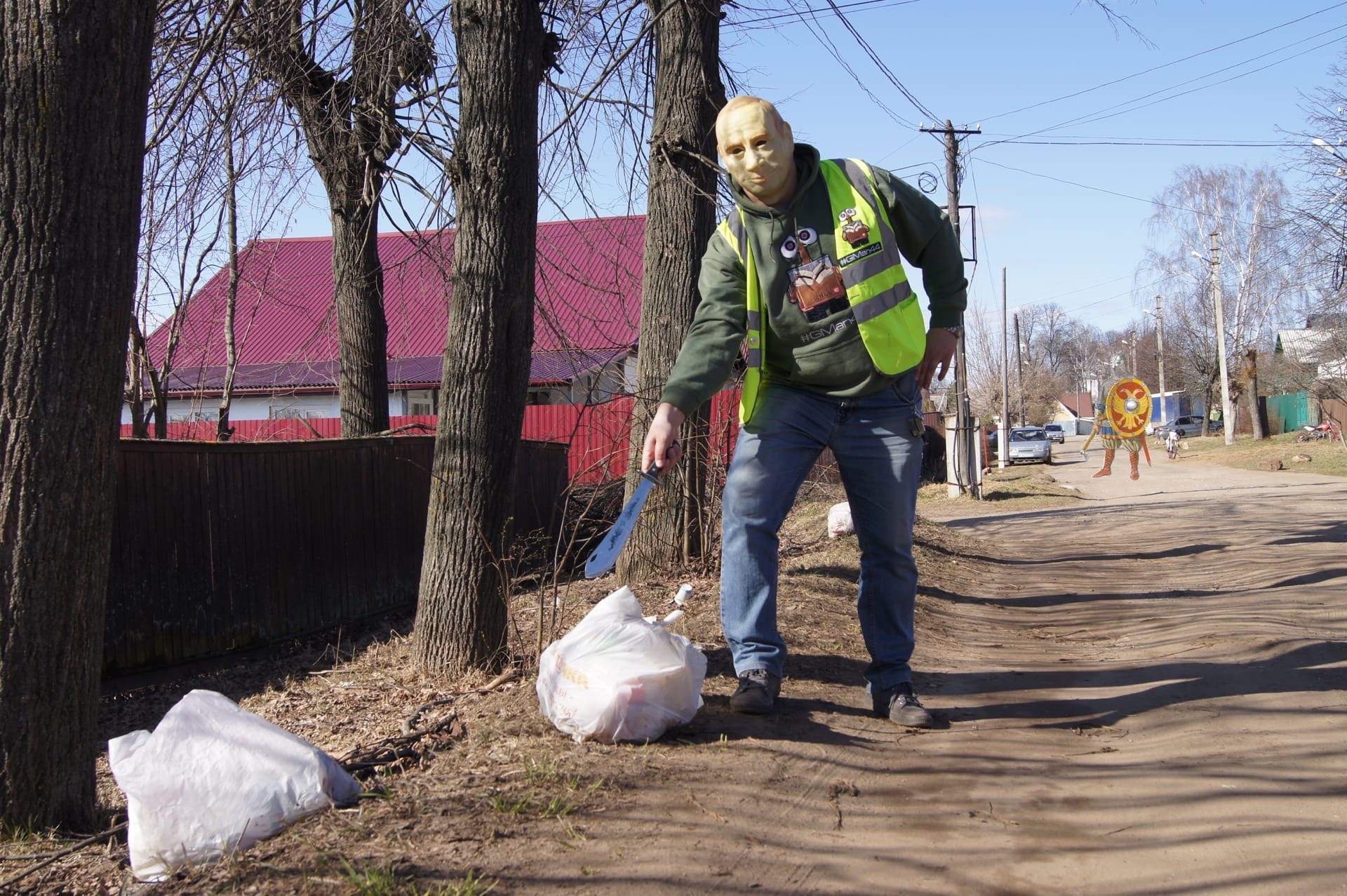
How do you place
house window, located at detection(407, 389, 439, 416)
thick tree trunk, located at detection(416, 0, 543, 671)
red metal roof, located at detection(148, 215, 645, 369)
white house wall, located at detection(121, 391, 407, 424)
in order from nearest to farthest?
thick tree trunk, located at detection(416, 0, 543, 671) → red metal roof, located at detection(148, 215, 645, 369) → white house wall, located at detection(121, 391, 407, 424) → house window, located at detection(407, 389, 439, 416)

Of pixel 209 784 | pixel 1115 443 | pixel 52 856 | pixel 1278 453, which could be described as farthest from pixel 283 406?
pixel 1278 453

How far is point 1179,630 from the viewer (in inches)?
213

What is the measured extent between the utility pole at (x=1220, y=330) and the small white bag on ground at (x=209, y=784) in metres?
47.4

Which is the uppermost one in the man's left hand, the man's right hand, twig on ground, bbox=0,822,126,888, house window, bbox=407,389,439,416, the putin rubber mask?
house window, bbox=407,389,439,416

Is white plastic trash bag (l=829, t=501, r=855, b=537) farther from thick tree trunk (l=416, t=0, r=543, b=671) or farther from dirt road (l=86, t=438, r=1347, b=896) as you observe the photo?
thick tree trunk (l=416, t=0, r=543, b=671)

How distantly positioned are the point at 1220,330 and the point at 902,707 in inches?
1821

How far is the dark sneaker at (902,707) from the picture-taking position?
141 inches

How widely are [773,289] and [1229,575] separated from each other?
5978 millimetres

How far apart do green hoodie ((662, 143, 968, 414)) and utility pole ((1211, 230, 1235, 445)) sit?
149 feet

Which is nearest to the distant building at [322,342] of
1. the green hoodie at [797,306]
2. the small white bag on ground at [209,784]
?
the green hoodie at [797,306]

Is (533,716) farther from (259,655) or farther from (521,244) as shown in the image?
(259,655)

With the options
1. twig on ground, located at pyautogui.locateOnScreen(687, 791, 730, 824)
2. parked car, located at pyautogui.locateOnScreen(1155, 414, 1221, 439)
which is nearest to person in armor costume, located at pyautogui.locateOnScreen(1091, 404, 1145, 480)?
twig on ground, located at pyautogui.locateOnScreen(687, 791, 730, 824)

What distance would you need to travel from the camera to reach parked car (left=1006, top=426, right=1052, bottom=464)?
138ft

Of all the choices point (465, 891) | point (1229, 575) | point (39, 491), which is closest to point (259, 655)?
point (39, 491)
